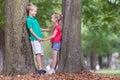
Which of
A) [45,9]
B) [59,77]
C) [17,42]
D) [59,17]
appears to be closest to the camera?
[59,77]

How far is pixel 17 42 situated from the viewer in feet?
29.3

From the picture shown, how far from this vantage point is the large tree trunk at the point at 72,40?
9.09 metres

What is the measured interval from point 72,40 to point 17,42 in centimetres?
136

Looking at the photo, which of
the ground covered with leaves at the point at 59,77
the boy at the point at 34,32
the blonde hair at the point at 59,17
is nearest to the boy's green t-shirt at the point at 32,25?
the boy at the point at 34,32

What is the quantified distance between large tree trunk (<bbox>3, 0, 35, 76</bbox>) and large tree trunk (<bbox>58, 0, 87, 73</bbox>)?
890 mm

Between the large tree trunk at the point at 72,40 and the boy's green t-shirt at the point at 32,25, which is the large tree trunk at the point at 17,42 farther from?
the large tree trunk at the point at 72,40

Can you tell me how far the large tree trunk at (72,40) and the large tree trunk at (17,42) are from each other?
0.89 metres

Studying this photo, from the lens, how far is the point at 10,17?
900 centimetres

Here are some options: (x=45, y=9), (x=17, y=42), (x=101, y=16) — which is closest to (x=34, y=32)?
(x=17, y=42)

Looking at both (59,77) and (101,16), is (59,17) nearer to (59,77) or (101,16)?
(59,77)

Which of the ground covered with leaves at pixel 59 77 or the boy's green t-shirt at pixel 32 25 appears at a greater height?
the boy's green t-shirt at pixel 32 25

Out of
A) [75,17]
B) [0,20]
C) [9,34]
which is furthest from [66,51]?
[0,20]

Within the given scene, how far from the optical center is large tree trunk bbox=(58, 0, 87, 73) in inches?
358

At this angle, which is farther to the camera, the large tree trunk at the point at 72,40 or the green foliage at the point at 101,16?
the green foliage at the point at 101,16
